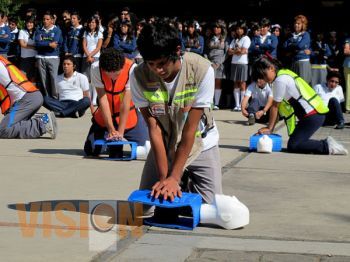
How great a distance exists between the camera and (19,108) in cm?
1147

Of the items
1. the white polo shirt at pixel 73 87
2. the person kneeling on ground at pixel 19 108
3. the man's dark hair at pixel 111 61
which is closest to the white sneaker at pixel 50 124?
the person kneeling on ground at pixel 19 108

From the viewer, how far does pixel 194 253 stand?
18.5ft

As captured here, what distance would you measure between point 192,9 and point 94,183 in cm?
2012

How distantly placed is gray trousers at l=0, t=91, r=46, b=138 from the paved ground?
18.0 inches

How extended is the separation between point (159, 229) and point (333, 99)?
8.46 m

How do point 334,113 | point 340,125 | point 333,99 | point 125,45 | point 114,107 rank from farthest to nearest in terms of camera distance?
Result: 1. point 125,45
2. point 333,99
3. point 334,113
4. point 340,125
5. point 114,107

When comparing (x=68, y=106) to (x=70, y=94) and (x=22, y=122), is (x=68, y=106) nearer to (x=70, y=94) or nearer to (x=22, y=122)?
(x=70, y=94)

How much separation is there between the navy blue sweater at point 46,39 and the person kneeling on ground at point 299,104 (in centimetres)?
742

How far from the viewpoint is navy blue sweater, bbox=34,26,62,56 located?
17.2 m

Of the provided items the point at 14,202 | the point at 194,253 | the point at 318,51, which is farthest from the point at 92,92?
the point at 194,253

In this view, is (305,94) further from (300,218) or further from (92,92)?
(92,92)

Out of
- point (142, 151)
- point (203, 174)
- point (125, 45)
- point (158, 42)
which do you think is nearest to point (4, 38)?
point (125, 45)

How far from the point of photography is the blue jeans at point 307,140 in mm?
10609

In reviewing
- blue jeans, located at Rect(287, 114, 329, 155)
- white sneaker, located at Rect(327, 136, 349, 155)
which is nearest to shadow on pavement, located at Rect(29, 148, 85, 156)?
blue jeans, located at Rect(287, 114, 329, 155)
